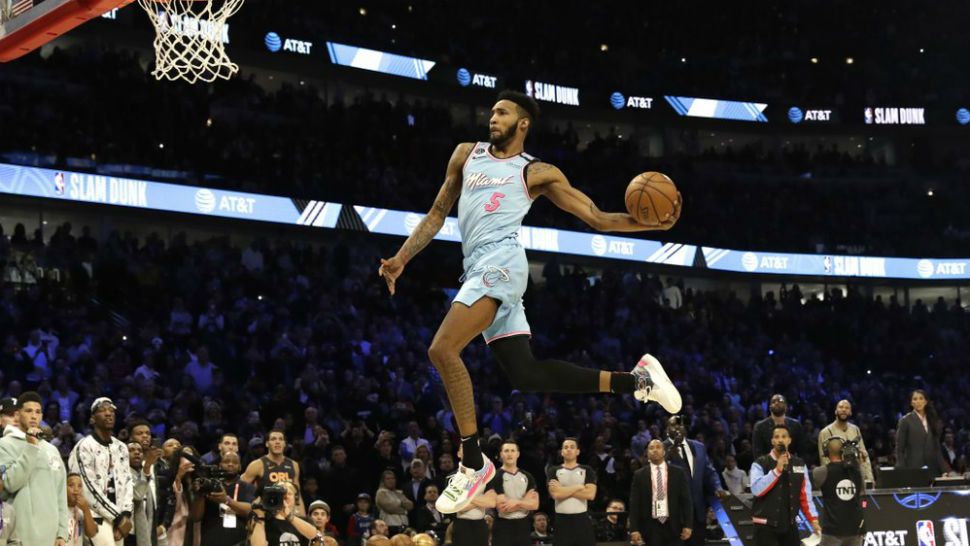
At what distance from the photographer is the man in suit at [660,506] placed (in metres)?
12.8

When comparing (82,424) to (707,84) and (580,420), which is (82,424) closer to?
(580,420)

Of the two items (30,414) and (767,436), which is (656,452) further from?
→ (30,414)

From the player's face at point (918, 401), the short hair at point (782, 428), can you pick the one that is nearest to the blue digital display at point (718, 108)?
the player's face at point (918, 401)

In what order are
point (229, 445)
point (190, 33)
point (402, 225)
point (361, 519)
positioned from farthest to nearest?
point (402, 225), point (361, 519), point (229, 445), point (190, 33)

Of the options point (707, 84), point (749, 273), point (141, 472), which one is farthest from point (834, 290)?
point (141, 472)

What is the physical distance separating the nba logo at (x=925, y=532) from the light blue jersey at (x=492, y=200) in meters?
9.71

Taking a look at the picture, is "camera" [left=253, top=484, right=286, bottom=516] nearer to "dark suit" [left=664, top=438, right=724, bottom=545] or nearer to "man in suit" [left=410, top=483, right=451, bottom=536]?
"man in suit" [left=410, top=483, right=451, bottom=536]

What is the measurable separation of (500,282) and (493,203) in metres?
0.45

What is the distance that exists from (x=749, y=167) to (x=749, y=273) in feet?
11.9

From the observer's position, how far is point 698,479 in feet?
45.2

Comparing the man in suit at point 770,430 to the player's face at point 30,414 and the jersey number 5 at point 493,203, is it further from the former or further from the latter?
the jersey number 5 at point 493,203

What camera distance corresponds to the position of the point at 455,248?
96.5ft

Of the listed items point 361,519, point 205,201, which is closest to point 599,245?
point 205,201

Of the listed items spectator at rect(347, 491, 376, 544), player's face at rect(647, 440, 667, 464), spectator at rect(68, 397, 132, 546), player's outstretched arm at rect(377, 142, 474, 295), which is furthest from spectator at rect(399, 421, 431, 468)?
player's outstretched arm at rect(377, 142, 474, 295)
